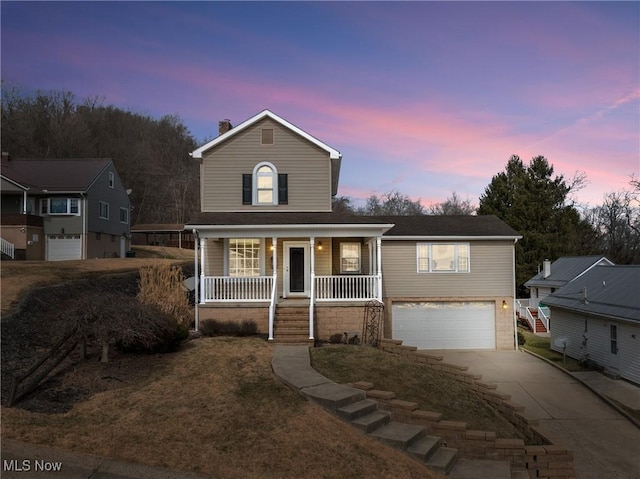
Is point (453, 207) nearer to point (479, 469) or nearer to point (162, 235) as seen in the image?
point (162, 235)

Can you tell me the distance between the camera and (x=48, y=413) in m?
6.57

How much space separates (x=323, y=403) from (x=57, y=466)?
3.89 metres

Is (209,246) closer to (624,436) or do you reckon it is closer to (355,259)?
(355,259)

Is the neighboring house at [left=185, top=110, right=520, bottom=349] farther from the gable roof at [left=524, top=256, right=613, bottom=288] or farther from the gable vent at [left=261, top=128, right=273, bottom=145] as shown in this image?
the gable roof at [left=524, top=256, right=613, bottom=288]

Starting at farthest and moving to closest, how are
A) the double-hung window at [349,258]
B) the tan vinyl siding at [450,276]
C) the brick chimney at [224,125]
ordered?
the brick chimney at [224,125]
the tan vinyl siding at [450,276]
the double-hung window at [349,258]

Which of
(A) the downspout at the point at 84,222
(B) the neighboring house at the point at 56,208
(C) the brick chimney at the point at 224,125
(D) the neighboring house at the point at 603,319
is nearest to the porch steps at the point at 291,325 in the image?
(C) the brick chimney at the point at 224,125

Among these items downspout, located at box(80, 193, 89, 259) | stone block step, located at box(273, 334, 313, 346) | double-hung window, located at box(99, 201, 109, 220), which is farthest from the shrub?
double-hung window, located at box(99, 201, 109, 220)

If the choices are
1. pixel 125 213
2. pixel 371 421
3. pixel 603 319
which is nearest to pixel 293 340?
pixel 371 421

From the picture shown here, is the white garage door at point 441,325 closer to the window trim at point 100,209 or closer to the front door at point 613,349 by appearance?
the front door at point 613,349

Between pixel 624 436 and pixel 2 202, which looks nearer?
pixel 624 436

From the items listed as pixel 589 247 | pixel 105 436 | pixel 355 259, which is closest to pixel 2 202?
pixel 355 259

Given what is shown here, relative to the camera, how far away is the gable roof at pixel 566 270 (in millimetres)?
28047

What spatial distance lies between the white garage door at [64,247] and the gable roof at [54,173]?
3.31 m

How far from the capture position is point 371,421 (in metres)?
6.95
